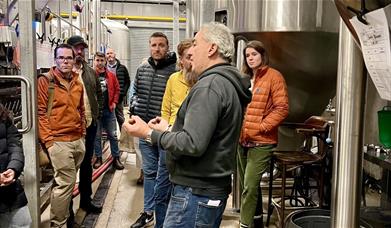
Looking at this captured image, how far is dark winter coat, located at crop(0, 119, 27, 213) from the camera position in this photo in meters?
2.05

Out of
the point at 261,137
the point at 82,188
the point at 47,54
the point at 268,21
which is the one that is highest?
the point at 268,21

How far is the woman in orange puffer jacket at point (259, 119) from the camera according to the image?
2.87m

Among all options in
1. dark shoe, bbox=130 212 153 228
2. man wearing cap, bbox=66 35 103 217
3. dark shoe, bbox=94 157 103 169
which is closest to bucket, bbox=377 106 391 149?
dark shoe, bbox=130 212 153 228

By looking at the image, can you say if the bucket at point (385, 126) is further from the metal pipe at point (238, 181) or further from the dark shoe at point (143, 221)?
the dark shoe at point (143, 221)

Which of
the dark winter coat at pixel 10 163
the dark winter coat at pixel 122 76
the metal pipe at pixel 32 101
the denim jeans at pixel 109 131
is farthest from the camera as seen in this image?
the dark winter coat at pixel 122 76

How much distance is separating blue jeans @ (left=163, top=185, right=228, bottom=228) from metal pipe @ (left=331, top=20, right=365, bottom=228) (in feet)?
2.76

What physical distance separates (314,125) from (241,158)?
86cm

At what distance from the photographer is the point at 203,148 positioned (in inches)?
61.4

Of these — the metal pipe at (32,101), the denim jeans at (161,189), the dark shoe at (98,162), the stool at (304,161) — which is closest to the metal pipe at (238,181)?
the stool at (304,161)

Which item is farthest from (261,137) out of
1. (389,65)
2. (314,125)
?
(389,65)

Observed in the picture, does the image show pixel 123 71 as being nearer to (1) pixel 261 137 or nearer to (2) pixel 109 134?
(2) pixel 109 134

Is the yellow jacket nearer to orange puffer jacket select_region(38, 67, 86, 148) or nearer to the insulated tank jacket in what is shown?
the insulated tank jacket

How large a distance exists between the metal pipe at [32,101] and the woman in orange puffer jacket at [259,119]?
4.69 feet

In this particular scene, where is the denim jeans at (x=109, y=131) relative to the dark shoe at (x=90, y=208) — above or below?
above
